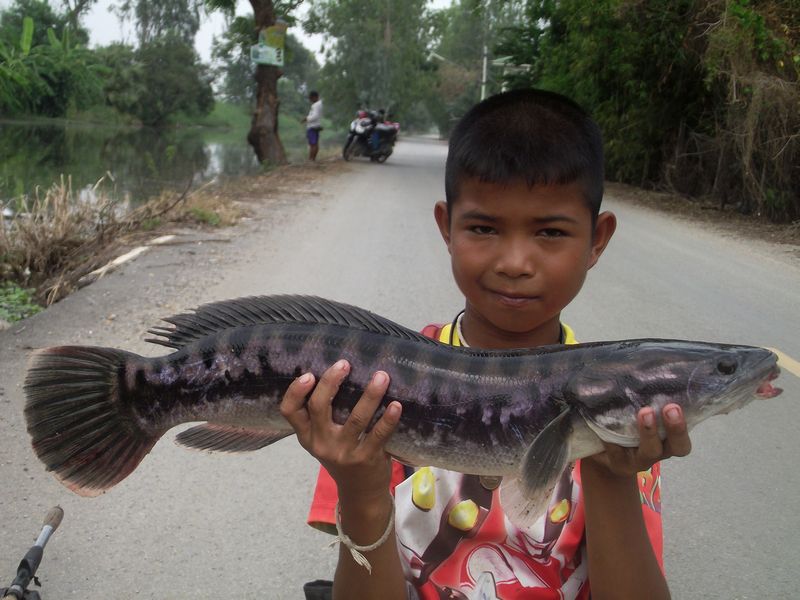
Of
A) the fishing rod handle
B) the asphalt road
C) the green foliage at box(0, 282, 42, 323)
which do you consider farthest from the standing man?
the fishing rod handle

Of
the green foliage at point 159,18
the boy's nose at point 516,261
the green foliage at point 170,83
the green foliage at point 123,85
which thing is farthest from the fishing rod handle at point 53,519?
the green foliage at point 159,18

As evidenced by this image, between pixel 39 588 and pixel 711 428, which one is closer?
pixel 39 588

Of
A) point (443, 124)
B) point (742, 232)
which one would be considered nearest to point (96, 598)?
point (742, 232)

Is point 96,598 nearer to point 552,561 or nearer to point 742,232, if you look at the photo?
point 552,561

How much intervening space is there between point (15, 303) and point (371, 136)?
60.0 feet

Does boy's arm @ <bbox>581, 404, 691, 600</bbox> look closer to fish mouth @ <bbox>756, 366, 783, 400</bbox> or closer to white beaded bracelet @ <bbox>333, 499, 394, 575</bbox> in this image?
fish mouth @ <bbox>756, 366, 783, 400</bbox>

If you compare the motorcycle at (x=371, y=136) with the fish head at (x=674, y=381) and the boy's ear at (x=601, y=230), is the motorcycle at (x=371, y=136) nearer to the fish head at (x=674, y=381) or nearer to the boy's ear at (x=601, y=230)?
the boy's ear at (x=601, y=230)

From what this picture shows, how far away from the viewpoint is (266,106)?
18609 millimetres

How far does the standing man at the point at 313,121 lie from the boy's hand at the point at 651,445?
20.4 m

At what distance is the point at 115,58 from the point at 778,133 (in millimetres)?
50420

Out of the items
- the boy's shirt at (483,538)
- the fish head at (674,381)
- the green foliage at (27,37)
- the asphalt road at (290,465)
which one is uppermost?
the green foliage at (27,37)

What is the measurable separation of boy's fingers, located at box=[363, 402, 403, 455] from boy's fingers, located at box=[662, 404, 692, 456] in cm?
54

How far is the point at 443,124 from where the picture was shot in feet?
238

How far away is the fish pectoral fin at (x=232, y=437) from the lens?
5.69ft
